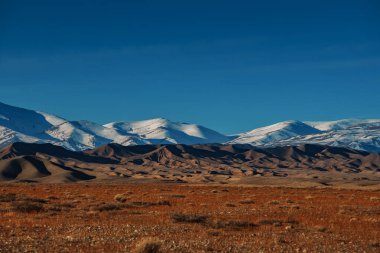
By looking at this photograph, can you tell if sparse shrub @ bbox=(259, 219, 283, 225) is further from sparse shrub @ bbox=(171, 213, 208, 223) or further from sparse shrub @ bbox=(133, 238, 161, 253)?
sparse shrub @ bbox=(133, 238, 161, 253)

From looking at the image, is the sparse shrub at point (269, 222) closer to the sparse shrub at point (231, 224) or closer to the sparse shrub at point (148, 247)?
the sparse shrub at point (231, 224)

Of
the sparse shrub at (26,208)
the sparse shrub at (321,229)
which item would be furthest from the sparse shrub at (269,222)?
the sparse shrub at (26,208)

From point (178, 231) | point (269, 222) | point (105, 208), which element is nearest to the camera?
point (178, 231)

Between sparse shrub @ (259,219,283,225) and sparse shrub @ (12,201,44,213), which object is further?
sparse shrub @ (12,201,44,213)

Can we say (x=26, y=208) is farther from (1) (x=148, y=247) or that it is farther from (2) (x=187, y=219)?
(1) (x=148, y=247)

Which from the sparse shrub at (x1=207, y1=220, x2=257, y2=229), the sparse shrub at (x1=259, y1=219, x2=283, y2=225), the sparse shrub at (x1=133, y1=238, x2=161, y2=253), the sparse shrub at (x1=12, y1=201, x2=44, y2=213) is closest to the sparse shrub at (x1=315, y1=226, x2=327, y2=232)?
the sparse shrub at (x1=259, y1=219, x2=283, y2=225)

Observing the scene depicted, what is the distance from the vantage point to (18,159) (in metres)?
177

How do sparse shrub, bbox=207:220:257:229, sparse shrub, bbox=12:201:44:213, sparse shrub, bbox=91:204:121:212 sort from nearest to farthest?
1. sparse shrub, bbox=207:220:257:229
2. sparse shrub, bbox=12:201:44:213
3. sparse shrub, bbox=91:204:121:212

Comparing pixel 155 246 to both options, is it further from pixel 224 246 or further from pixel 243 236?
pixel 243 236

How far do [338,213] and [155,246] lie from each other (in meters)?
21.7

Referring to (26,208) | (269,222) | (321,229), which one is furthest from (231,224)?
(26,208)

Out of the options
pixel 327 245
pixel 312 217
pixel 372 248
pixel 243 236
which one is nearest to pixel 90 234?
pixel 243 236

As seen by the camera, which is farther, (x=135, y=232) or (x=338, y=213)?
(x=338, y=213)

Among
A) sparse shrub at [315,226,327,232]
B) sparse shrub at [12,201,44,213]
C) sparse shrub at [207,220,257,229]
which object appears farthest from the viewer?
sparse shrub at [12,201,44,213]
